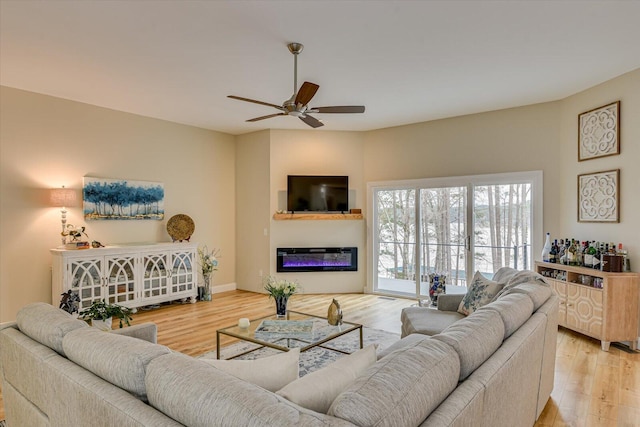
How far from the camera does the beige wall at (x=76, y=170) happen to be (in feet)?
14.8

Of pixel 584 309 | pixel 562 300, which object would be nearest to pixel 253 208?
pixel 562 300

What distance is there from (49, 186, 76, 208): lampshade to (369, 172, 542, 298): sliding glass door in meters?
4.43

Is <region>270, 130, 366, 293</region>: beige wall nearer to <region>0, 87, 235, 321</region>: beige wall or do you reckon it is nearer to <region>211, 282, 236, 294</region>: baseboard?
<region>211, 282, 236, 294</region>: baseboard

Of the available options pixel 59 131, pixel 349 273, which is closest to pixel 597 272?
pixel 349 273

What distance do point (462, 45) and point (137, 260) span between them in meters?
4.70

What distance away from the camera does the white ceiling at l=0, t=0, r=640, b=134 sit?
2.77m

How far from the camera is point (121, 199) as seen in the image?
548 centimetres

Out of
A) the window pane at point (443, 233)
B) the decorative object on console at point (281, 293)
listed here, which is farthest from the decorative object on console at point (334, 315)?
the window pane at point (443, 233)

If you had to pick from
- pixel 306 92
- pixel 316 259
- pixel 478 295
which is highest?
pixel 306 92

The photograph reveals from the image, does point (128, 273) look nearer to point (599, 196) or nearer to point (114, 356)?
point (114, 356)

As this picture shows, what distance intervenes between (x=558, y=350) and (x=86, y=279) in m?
5.44

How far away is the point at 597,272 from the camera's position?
3.88m

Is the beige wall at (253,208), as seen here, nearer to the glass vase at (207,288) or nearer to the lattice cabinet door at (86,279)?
the glass vase at (207,288)

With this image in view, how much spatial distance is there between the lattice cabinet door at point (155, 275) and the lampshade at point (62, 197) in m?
1.15
